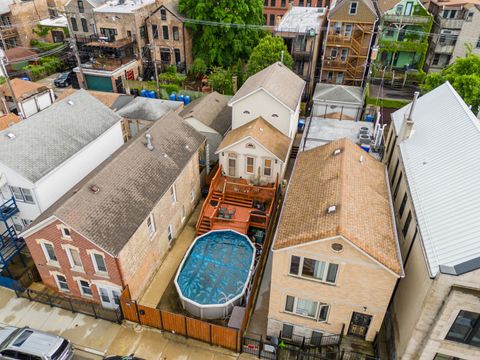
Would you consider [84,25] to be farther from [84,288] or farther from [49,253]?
[84,288]

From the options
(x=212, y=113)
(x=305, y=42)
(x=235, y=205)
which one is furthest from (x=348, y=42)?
(x=235, y=205)

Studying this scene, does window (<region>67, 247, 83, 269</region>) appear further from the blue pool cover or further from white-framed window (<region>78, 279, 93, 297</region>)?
the blue pool cover

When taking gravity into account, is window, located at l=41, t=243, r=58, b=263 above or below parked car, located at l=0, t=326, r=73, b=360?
above

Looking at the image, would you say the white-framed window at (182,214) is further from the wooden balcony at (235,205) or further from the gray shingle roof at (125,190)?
the gray shingle roof at (125,190)

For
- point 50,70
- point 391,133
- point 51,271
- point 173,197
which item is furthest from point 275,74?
point 50,70

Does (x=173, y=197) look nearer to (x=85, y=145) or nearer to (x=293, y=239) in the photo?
(x=85, y=145)

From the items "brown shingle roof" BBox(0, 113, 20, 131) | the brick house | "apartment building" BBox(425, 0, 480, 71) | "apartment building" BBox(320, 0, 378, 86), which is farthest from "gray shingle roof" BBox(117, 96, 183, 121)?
"apartment building" BBox(425, 0, 480, 71)
